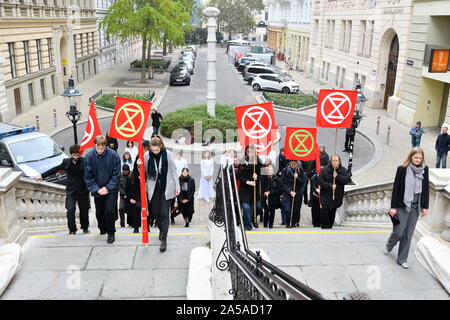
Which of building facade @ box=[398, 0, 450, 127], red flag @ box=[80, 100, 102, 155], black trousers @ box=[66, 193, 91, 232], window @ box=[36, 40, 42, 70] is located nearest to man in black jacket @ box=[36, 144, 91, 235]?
black trousers @ box=[66, 193, 91, 232]

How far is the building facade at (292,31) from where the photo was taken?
48934 mm

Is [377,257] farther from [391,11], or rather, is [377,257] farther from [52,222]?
[391,11]

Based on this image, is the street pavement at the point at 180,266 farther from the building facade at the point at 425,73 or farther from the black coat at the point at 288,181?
the building facade at the point at 425,73

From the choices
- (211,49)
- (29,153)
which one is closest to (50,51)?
(211,49)

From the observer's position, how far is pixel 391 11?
26.1 m

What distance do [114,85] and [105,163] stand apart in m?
31.2

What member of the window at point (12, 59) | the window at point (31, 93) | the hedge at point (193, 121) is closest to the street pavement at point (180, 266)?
the hedge at point (193, 121)

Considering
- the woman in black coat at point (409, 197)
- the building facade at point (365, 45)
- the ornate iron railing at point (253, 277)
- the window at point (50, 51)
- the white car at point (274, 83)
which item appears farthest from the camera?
the white car at point (274, 83)

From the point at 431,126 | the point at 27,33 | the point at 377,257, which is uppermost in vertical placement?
the point at 27,33

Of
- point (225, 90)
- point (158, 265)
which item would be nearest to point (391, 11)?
point (225, 90)

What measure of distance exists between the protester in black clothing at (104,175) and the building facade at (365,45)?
22.3 m

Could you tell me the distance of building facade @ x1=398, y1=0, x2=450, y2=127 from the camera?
857 inches

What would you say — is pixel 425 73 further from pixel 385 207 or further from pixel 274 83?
pixel 385 207

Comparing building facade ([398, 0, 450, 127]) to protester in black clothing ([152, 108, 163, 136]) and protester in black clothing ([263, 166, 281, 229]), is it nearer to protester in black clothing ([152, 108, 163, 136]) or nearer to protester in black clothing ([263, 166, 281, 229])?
protester in black clothing ([152, 108, 163, 136])
